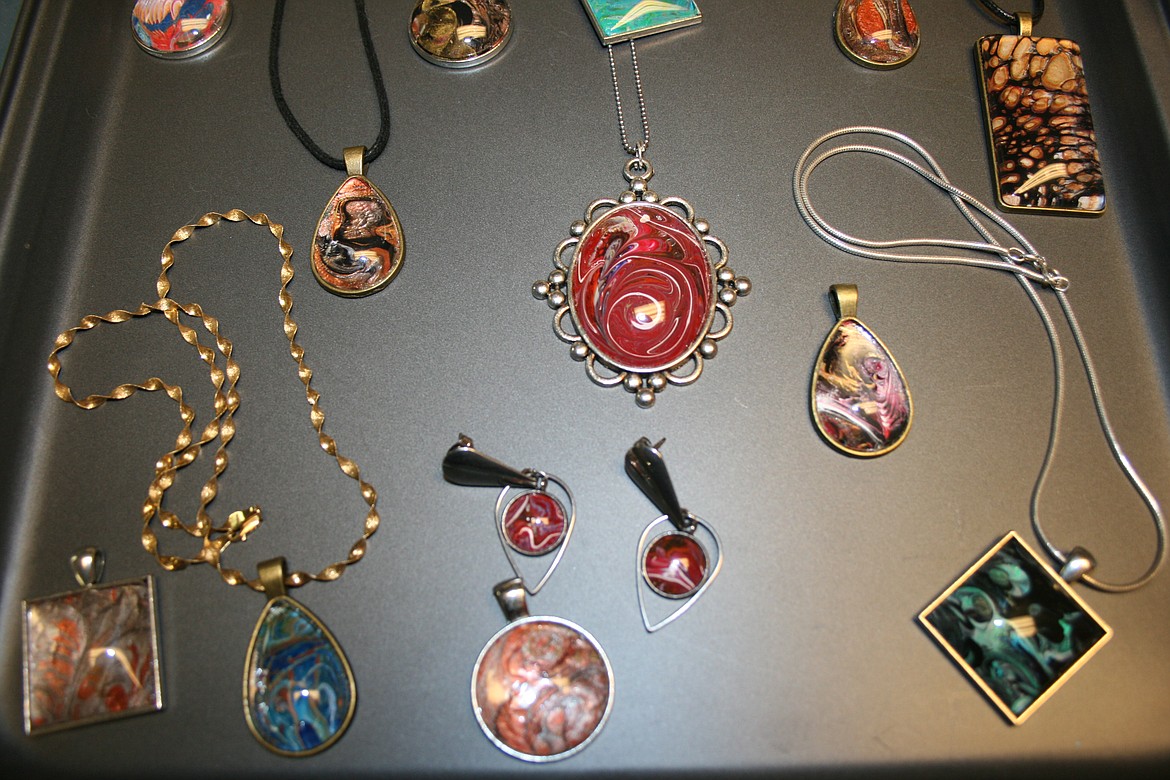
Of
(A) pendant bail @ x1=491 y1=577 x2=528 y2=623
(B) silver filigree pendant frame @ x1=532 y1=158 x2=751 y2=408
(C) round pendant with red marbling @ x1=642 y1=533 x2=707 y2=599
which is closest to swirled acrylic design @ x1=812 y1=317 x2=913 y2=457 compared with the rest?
(B) silver filigree pendant frame @ x1=532 y1=158 x2=751 y2=408

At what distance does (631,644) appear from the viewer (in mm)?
1119

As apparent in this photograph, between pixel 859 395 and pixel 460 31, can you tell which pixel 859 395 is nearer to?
pixel 859 395

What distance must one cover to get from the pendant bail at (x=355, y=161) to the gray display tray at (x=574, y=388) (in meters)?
0.04

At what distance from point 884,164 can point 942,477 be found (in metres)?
0.59

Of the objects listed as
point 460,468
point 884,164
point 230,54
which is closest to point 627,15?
point 884,164

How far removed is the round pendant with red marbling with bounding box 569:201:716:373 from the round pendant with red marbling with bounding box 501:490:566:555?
0.83 feet

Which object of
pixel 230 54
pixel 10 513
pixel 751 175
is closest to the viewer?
pixel 10 513

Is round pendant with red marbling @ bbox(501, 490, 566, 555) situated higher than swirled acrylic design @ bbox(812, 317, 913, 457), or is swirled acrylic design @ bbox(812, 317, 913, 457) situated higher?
swirled acrylic design @ bbox(812, 317, 913, 457)

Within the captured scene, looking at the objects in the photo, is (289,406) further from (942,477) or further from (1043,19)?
(1043,19)

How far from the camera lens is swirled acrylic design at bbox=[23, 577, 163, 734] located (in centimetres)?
109

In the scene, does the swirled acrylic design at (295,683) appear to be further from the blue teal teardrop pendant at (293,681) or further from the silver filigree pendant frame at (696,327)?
the silver filigree pendant frame at (696,327)

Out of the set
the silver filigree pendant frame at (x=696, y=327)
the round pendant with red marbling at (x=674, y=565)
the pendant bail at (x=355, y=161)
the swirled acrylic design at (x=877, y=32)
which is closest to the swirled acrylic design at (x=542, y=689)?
the round pendant with red marbling at (x=674, y=565)

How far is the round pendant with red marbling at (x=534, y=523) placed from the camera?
1155mm

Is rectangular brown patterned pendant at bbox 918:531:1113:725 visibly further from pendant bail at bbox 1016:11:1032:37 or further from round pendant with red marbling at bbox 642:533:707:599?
pendant bail at bbox 1016:11:1032:37
